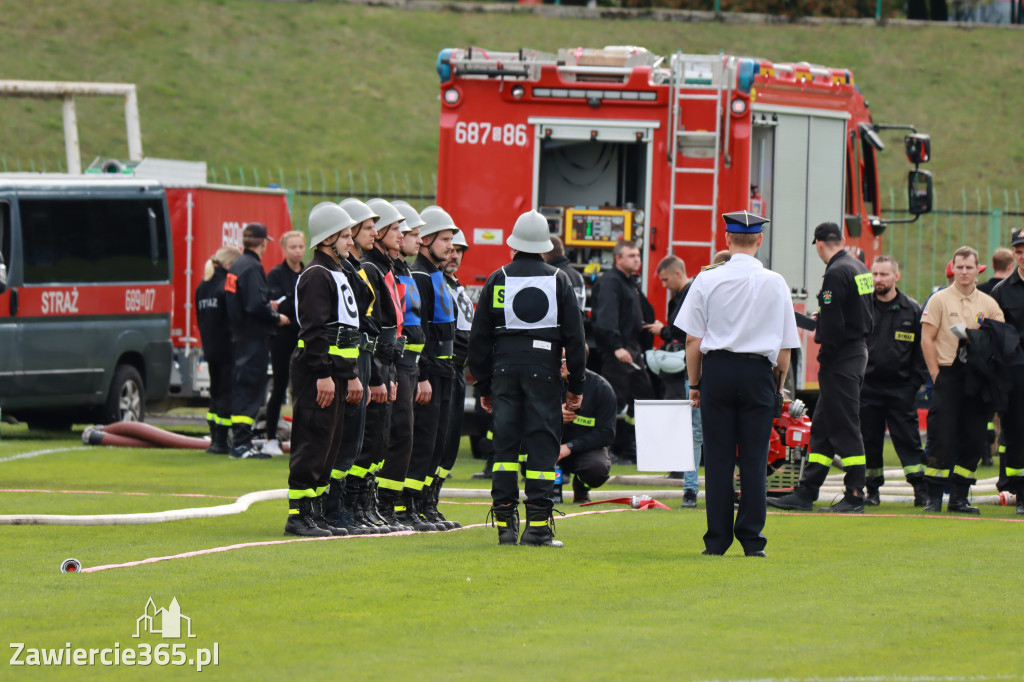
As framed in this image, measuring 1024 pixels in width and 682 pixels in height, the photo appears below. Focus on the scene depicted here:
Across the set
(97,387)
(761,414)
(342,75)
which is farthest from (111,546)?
(342,75)

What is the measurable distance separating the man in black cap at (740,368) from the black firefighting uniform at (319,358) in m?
2.03

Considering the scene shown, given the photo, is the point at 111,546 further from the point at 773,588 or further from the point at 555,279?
the point at 773,588

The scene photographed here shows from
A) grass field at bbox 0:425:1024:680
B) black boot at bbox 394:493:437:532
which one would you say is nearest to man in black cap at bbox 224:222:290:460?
grass field at bbox 0:425:1024:680

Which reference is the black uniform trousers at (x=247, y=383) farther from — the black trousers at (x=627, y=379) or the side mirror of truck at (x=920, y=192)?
the side mirror of truck at (x=920, y=192)

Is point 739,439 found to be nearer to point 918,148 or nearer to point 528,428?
point 528,428

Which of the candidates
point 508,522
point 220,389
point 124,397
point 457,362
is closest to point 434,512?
point 457,362

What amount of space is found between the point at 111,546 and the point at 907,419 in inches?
255

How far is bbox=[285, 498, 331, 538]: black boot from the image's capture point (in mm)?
9594

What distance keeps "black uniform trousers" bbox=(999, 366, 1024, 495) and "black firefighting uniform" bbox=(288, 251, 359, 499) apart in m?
5.32

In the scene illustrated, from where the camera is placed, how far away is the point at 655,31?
47.2m

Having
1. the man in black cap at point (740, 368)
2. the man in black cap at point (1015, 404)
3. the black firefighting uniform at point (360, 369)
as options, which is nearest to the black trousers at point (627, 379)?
the man in black cap at point (1015, 404)

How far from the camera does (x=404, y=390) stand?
10.0 meters

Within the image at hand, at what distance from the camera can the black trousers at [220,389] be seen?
1602cm

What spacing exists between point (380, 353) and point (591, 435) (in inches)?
107
